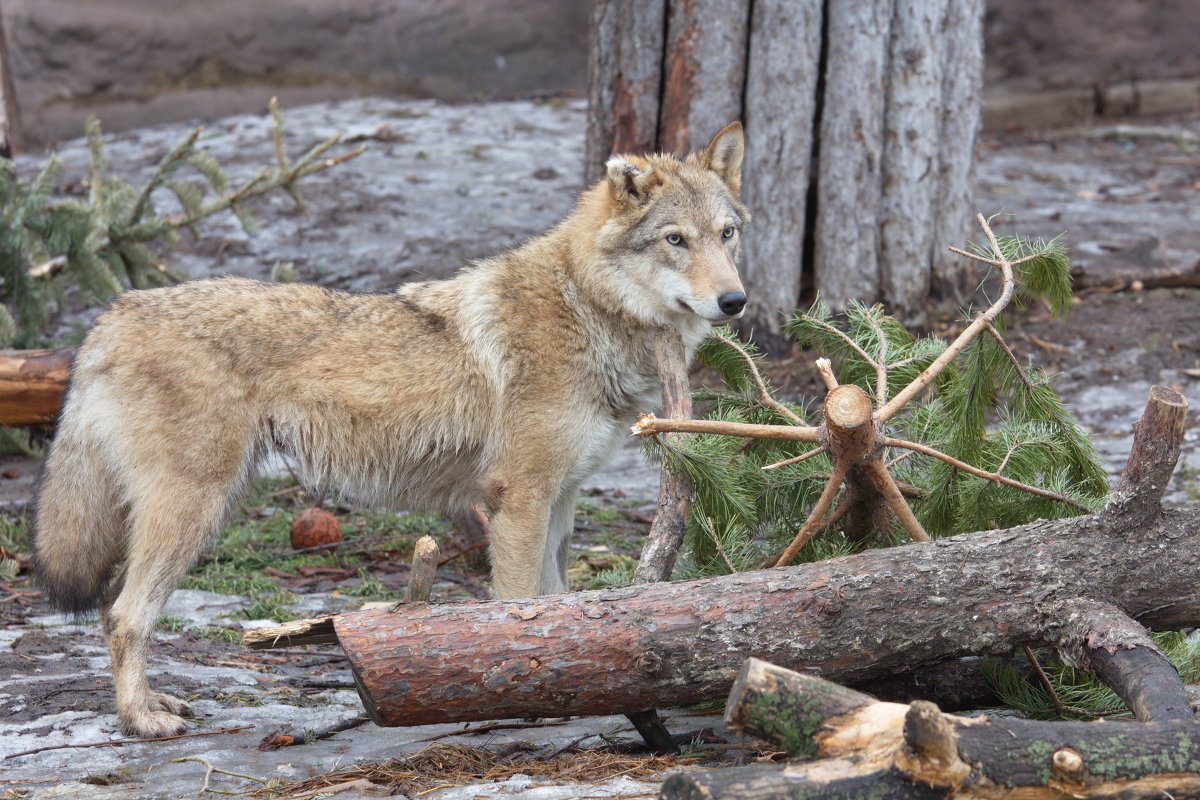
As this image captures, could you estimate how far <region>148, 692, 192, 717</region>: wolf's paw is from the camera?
14.0 feet

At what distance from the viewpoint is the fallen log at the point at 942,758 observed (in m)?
2.69

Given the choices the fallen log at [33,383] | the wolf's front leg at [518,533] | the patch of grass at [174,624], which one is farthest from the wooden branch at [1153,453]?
the fallen log at [33,383]

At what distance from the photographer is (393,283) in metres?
8.94

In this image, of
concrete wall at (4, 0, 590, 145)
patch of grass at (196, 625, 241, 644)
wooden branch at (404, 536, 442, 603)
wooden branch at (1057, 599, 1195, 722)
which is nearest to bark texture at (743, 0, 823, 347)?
patch of grass at (196, 625, 241, 644)

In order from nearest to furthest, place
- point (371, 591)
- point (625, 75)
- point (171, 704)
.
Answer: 1. point (171, 704)
2. point (371, 591)
3. point (625, 75)

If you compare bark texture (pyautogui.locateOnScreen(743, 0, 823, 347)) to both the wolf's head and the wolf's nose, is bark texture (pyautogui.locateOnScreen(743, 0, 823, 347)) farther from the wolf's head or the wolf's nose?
the wolf's nose

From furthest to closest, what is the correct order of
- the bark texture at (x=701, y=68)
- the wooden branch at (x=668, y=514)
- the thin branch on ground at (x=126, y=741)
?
the bark texture at (x=701, y=68) → the wooden branch at (x=668, y=514) → the thin branch on ground at (x=126, y=741)

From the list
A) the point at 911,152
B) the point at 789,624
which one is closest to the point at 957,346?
the point at 789,624

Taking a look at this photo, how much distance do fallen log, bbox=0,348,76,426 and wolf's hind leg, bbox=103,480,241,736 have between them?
1.93m

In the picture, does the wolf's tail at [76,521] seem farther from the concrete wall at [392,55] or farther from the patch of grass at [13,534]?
the concrete wall at [392,55]

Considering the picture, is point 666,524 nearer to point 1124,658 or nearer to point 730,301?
point 730,301

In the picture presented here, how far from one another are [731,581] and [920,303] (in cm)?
498

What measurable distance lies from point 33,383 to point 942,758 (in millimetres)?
5248

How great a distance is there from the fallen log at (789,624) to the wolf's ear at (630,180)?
89.8 inches
